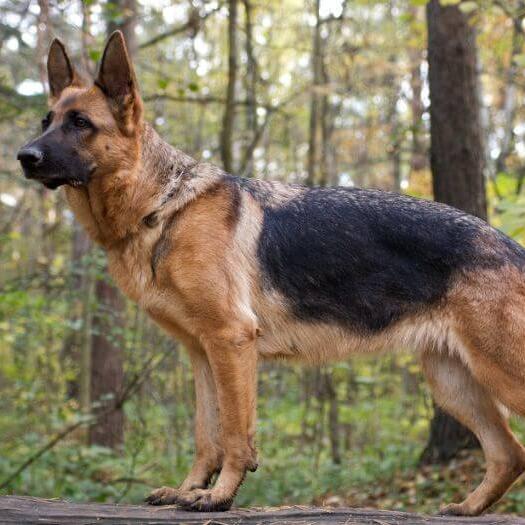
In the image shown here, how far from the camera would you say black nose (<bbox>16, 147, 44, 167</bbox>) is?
4.05 m

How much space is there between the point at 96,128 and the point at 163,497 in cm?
240

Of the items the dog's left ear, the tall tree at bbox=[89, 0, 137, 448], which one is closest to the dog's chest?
the dog's left ear

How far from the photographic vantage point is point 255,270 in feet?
14.8

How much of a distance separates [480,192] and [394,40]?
32.6ft

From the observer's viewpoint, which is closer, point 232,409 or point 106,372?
point 232,409

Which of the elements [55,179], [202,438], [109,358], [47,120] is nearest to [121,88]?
[47,120]

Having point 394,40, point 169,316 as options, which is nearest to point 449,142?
point 169,316

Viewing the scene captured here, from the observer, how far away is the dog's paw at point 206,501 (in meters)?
4.07

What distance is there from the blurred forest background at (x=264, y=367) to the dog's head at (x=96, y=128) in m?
1.22

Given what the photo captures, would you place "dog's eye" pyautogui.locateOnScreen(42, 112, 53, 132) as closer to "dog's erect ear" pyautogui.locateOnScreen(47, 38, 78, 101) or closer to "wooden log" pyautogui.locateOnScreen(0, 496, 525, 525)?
"dog's erect ear" pyautogui.locateOnScreen(47, 38, 78, 101)

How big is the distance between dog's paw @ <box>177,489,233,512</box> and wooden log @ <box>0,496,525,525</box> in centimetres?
5

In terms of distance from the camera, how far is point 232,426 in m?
4.16

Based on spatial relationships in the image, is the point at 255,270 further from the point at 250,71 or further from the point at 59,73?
the point at 250,71

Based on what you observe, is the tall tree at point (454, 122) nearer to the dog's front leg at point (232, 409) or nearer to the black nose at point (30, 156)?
the dog's front leg at point (232, 409)
